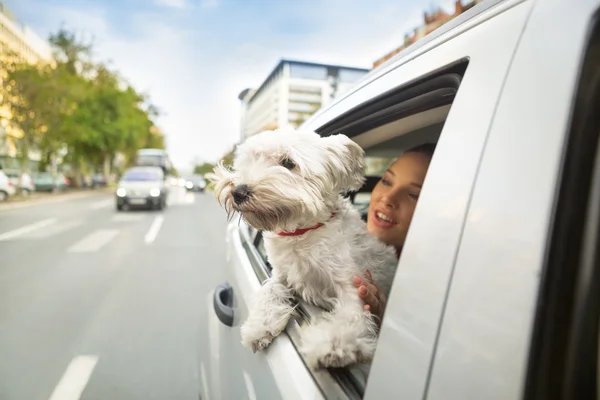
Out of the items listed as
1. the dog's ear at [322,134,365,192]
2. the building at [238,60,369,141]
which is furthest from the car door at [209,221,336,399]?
the building at [238,60,369,141]

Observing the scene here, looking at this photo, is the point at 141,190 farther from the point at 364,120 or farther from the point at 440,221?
the point at 440,221

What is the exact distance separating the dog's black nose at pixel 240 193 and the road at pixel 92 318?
137 cm

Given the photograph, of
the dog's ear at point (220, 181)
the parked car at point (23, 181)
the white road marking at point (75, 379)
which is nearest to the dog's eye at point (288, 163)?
the dog's ear at point (220, 181)

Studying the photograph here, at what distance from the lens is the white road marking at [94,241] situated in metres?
7.08

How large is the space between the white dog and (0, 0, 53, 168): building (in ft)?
4.95

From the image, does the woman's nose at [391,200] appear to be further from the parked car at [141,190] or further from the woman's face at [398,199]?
the parked car at [141,190]

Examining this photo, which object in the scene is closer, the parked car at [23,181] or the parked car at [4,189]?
the parked car at [4,189]

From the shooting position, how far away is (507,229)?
2.14ft

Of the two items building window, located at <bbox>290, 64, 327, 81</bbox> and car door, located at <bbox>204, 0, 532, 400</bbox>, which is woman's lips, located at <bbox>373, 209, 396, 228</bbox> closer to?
car door, located at <bbox>204, 0, 532, 400</bbox>

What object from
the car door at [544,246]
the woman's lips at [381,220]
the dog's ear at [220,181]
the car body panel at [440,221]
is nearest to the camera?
the car door at [544,246]

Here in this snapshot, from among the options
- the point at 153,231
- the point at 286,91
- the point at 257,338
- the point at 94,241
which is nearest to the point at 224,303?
the point at 257,338

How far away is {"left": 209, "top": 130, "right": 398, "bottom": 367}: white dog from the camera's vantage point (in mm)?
1410

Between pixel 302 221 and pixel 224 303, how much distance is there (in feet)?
3.31

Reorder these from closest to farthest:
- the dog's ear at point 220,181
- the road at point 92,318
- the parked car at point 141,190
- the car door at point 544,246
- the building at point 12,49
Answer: the car door at point 544,246
the dog's ear at point 220,181
the building at point 12,49
the road at point 92,318
the parked car at point 141,190
